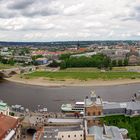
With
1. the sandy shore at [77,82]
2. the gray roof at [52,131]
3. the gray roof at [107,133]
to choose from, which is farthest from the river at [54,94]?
the gray roof at [107,133]

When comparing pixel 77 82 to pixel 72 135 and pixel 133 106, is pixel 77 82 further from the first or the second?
pixel 72 135

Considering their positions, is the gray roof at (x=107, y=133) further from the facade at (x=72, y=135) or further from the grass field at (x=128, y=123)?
the grass field at (x=128, y=123)

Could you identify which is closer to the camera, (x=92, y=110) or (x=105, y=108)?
(x=92, y=110)

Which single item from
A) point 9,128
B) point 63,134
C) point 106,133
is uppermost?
point 9,128

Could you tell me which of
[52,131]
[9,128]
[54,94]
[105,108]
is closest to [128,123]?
[105,108]

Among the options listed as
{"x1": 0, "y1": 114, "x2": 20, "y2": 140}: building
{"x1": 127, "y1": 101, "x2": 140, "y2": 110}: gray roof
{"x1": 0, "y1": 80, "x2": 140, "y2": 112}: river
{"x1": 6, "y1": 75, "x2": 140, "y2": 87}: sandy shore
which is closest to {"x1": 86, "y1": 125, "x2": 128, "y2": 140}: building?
{"x1": 127, "y1": 101, "x2": 140, "y2": 110}: gray roof

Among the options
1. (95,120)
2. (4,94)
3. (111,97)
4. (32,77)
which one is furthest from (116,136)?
(32,77)

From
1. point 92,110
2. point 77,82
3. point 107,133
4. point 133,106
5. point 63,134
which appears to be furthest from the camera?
point 77,82
